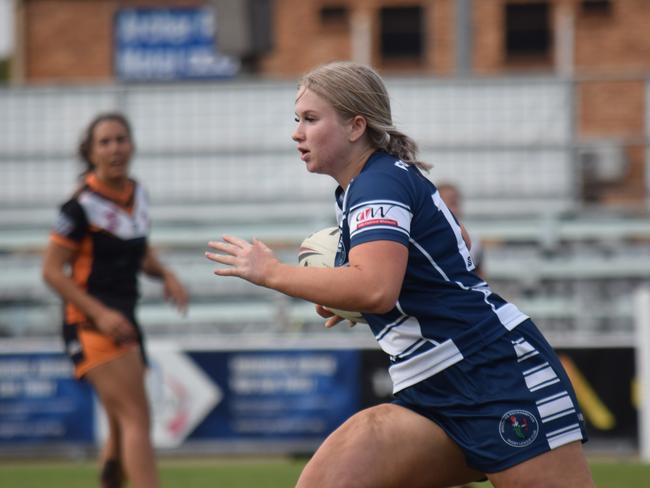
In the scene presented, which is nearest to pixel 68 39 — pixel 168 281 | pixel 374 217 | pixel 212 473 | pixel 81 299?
pixel 212 473

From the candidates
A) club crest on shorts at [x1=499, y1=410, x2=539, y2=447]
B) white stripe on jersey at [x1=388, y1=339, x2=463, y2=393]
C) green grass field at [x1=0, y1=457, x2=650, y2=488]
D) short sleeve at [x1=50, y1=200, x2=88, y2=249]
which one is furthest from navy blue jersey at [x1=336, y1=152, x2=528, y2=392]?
green grass field at [x1=0, y1=457, x2=650, y2=488]

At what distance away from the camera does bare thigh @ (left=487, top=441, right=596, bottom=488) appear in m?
3.70

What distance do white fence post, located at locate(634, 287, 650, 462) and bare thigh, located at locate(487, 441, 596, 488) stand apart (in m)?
6.98

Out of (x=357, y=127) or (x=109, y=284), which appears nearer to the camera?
(x=357, y=127)

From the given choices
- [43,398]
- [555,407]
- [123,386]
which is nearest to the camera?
[555,407]

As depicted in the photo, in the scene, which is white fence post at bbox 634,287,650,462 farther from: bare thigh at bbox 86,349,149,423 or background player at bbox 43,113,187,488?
bare thigh at bbox 86,349,149,423

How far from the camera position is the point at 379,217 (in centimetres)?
362

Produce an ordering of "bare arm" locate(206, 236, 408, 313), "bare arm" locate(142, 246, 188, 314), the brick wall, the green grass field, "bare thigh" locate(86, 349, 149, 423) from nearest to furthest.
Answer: "bare arm" locate(206, 236, 408, 313), "bare thigh" locate(86, 349, 149, 423), "bare arm" locate(142, 246, 188, 314), the green grass field, the brick wall

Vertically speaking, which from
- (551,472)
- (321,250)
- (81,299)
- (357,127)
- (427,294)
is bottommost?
(551,472)

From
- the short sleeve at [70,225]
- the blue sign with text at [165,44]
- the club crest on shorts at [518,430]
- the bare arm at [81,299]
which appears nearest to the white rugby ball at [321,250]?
the club crest on shorts at [518,430]

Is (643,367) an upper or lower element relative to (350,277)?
lower

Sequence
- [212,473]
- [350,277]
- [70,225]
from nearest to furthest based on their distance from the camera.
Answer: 1. [350,277]
2. [70,225]
3. [212,473]

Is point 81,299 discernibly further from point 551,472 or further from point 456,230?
point 551,472

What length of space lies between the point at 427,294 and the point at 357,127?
21.8 inches
